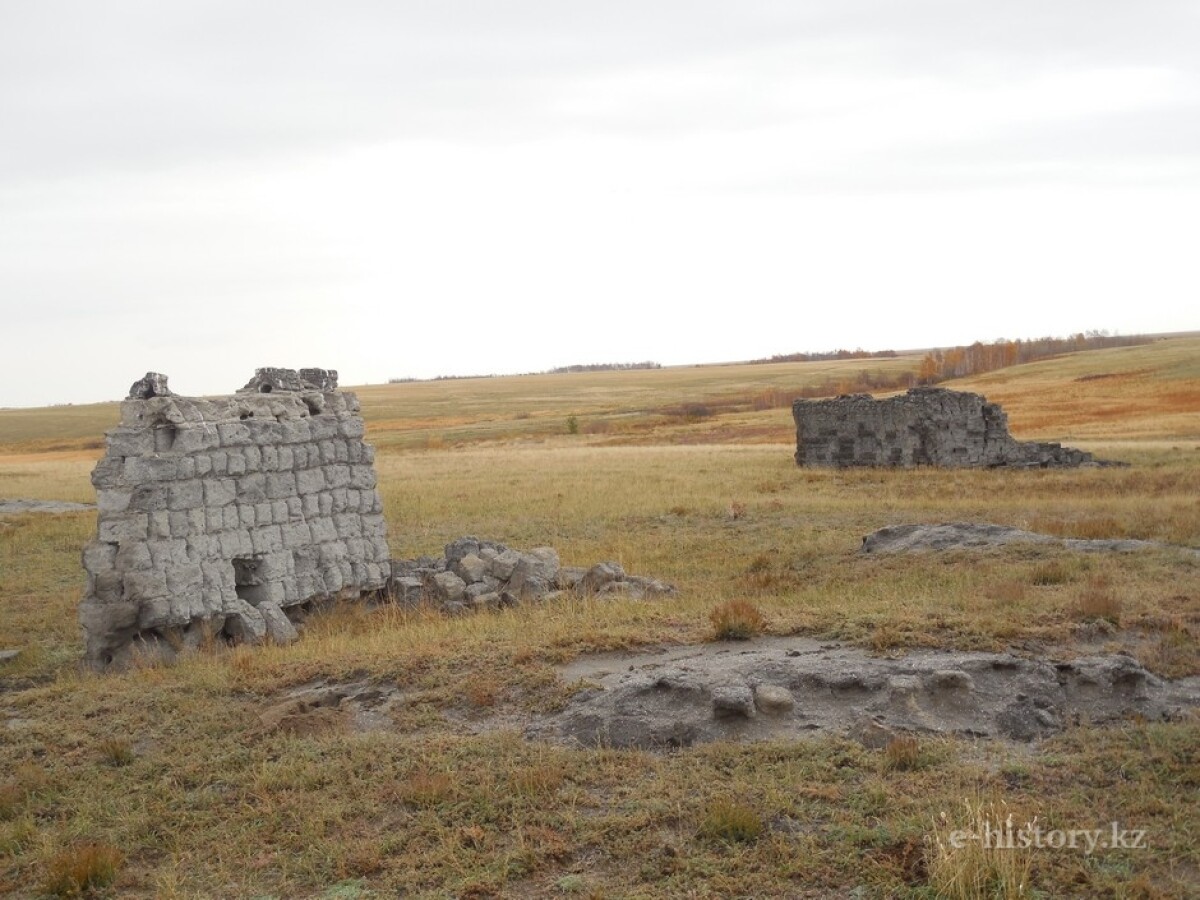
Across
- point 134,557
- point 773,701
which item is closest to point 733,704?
point 773,701

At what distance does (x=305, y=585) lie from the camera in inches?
557

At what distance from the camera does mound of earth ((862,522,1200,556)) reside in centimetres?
1446

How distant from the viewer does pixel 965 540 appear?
15445 millimetres

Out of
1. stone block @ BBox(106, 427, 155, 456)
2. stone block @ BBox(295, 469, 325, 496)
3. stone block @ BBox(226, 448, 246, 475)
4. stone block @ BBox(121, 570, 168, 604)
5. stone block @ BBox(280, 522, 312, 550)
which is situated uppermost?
stone block @ BBox(106, 427, 155, 456)

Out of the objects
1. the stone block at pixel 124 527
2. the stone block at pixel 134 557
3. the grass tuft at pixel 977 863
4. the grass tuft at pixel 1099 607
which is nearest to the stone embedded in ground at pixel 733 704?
the grass tuft at pixel 977 863

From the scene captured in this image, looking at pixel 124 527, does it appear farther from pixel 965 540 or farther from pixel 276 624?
pixel 965 540

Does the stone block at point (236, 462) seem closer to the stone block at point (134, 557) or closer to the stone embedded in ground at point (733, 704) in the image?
the stone block at point (134, 557)

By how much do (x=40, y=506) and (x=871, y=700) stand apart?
90.1 feet

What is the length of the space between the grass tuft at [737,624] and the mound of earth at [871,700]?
3.72 feet

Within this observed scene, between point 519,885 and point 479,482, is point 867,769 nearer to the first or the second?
point 519,885

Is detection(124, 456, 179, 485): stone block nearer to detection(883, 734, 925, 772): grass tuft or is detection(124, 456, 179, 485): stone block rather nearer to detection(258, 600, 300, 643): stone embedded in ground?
detection(258, 600, 300, 643): stone embedded in ground

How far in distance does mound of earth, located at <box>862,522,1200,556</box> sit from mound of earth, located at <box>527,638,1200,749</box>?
6326mm

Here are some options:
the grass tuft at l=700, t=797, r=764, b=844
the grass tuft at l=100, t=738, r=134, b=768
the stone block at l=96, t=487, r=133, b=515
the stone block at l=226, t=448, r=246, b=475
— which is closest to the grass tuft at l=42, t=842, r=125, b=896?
the grass tuft at l=100, t=738, r=134, b=768

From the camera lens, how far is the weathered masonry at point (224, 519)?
490 inches
